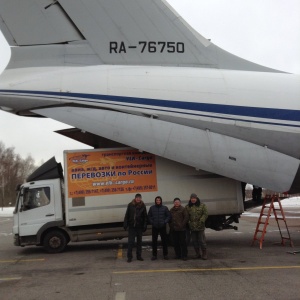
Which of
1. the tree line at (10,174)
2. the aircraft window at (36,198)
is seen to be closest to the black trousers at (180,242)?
the aircraft window at (36,198)

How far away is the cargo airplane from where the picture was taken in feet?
33.2

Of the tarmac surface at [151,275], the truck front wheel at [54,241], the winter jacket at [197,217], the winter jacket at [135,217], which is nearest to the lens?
the tarmac surface at [151,275]

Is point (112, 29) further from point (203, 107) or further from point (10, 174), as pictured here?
point (10, 174)

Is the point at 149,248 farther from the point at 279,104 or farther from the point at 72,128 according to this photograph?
the point at 279,104

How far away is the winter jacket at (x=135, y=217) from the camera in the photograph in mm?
9289

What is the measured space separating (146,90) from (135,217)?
3264 millimetres

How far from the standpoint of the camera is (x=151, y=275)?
25.1 ft

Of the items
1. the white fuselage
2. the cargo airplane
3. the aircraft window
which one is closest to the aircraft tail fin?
the cargo airplane

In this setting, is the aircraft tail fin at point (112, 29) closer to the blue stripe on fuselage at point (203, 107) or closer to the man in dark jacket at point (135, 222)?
the blue stripe on fuselage at point (203, 107)

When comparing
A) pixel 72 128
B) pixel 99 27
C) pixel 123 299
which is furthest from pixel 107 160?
pixel 123 299

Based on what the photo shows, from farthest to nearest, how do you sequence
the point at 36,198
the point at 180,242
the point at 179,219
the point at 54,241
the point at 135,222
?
the point at 36,198, the point at 54,241, the point at 180,242, the point at 179,219, the point at 135,222

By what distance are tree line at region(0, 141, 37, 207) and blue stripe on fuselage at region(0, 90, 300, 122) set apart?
5621 cm

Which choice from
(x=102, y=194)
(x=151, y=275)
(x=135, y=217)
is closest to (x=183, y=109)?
(x=135, y=217)

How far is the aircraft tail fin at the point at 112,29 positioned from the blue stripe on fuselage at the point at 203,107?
133cm
